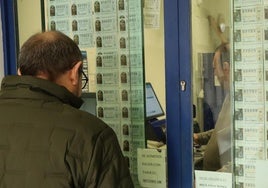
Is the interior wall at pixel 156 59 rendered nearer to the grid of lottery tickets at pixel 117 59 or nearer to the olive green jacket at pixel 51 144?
the grid of lottery tickets at pixel 117 59

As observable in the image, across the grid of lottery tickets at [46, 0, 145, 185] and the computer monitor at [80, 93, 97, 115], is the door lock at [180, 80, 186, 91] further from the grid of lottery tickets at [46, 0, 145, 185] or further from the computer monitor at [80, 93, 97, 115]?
the computer monitor at [80, 93, 97, 115]

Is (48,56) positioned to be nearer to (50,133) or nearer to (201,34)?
(50,133)

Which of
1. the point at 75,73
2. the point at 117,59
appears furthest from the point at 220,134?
the point at 75,73

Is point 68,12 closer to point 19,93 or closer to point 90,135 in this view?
point 19,93

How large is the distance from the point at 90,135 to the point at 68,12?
101 centimetres

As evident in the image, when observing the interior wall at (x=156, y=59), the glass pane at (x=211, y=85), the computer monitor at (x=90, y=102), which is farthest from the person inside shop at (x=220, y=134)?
the computer monitor at (x=90, y=102)

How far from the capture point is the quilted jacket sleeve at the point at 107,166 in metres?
1.30

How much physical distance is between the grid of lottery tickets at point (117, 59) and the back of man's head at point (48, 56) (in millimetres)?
583

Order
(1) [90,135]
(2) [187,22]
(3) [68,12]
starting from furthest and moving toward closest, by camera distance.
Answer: (3) [68,12], (2) [187,22], (1) [90,135]

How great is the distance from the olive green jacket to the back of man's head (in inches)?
1.9

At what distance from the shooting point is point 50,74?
4.65 feet

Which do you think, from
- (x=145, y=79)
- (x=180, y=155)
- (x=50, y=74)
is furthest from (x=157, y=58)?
(x=50, y=74)

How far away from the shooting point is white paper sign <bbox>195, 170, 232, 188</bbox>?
1811 mm

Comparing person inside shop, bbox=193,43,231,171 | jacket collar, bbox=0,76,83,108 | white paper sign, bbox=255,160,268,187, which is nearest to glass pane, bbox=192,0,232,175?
person inside shop, bbox=193,43,231,171
